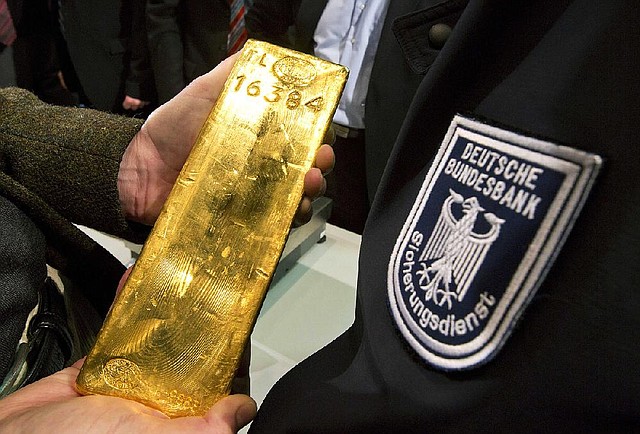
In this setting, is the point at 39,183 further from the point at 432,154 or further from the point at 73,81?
the point at 73,81

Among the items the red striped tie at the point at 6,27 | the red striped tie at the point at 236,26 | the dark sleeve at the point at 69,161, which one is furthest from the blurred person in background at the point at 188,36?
the dark sleeve at the point at 69,161

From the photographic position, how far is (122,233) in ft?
2.29

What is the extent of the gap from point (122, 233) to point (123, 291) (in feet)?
0.77

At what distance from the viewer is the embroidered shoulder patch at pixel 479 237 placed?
209 millimetres

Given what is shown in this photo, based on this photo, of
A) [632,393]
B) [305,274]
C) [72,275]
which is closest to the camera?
[632,393]

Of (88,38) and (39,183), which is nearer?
(39,183)

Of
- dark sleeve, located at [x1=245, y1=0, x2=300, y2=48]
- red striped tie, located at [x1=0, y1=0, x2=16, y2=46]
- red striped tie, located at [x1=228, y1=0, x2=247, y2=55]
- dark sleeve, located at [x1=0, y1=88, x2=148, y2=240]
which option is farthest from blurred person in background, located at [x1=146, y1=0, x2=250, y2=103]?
dark sleeve, located at [x1=0, y1=88, x2=148, y2=240]

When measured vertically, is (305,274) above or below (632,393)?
below

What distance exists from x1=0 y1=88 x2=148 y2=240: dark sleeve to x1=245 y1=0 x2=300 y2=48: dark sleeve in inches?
18.9

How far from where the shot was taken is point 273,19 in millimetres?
1050

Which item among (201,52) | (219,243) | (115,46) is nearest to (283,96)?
(219,243)

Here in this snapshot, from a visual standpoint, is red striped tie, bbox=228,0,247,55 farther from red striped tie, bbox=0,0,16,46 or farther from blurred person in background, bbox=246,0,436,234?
red striped tie, bbox=0,0,16,46

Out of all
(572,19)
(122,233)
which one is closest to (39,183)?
(122,233)

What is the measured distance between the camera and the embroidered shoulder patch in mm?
209
